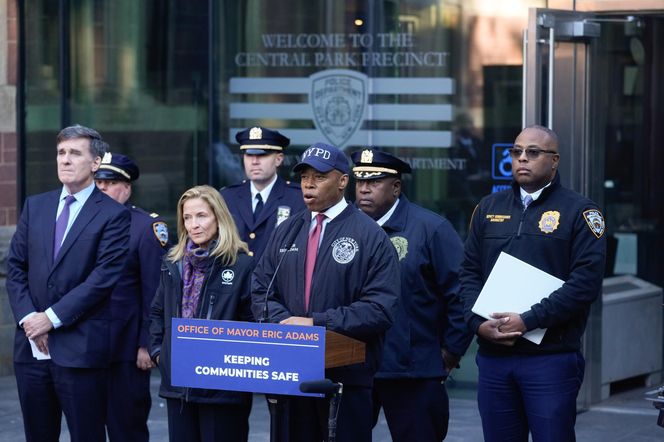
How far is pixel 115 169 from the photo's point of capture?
7617mm

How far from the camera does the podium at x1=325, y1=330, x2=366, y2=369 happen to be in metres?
5.32

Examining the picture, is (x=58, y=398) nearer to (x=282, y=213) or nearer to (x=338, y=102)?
(x=282, y=213)

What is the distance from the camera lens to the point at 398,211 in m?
6.79

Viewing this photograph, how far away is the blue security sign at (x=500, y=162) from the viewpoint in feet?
31.4

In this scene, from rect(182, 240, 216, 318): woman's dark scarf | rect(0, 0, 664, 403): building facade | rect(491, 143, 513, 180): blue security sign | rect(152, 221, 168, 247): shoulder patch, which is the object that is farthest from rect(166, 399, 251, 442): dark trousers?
rect(491, 143, 513, 180): blue security sign

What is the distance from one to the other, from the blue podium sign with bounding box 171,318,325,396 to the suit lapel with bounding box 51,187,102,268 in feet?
4.19

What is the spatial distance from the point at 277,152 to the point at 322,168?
2419 millimetres

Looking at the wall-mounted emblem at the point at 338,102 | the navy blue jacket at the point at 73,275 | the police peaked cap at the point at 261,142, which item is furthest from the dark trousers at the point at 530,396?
the wall-mounted emblem at the point at 338,102

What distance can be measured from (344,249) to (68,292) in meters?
1.64

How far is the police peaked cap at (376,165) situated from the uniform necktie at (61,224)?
1.46 meters

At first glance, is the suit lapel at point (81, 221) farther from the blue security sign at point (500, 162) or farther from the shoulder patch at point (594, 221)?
the blue security sign at point (500, 162)

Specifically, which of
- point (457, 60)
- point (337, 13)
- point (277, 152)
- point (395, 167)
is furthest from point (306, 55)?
point (395, 167)

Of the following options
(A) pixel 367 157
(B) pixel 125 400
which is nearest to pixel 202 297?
(A) pixel 367 157

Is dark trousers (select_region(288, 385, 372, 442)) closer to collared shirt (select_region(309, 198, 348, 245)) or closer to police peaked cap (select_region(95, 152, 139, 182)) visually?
collared shirt (select_region(309, 198, 348, 245))
